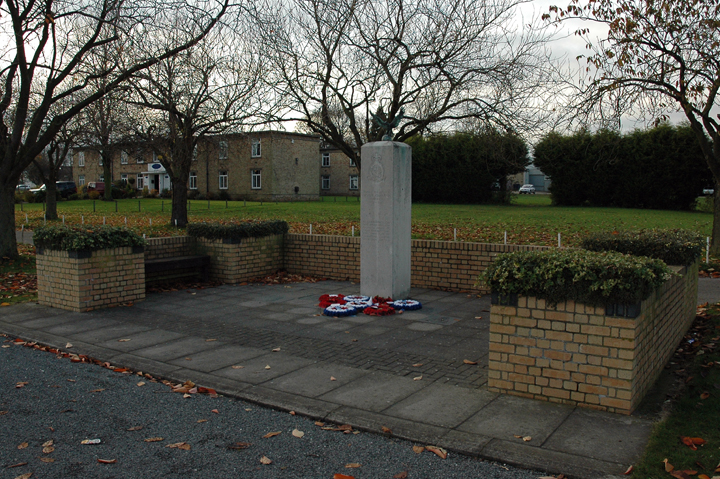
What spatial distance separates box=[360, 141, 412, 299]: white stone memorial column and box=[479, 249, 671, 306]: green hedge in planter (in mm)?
4079

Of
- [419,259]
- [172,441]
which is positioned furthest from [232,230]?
[172,441]

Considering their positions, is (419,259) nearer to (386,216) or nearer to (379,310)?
(386,216)

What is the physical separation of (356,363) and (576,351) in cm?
231

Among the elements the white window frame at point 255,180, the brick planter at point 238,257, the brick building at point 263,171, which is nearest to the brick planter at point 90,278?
the brick planter at point 238,257

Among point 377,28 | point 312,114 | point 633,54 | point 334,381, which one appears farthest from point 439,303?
point 312,114

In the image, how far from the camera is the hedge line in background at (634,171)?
110 ft

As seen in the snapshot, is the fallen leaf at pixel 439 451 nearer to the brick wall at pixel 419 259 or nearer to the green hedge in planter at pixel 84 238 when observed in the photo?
the brick wall at pixel 419 259

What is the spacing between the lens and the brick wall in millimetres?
A: 10136

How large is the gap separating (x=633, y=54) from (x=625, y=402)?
910 cm

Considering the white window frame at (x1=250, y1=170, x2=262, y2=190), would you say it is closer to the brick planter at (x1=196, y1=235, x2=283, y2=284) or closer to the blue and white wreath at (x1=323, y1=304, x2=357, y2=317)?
the brick planter at (x1=196, y1=235, x2=283, y2=284)

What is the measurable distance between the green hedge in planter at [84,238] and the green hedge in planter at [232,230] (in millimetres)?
2159

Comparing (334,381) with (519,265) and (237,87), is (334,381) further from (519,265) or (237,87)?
(237,87)

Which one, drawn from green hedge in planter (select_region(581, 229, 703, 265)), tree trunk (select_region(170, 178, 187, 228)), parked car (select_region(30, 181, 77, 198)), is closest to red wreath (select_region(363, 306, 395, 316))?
green hedge in planter (select_region(581, 229, 703, 265))

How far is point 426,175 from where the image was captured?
42719 millimetres
